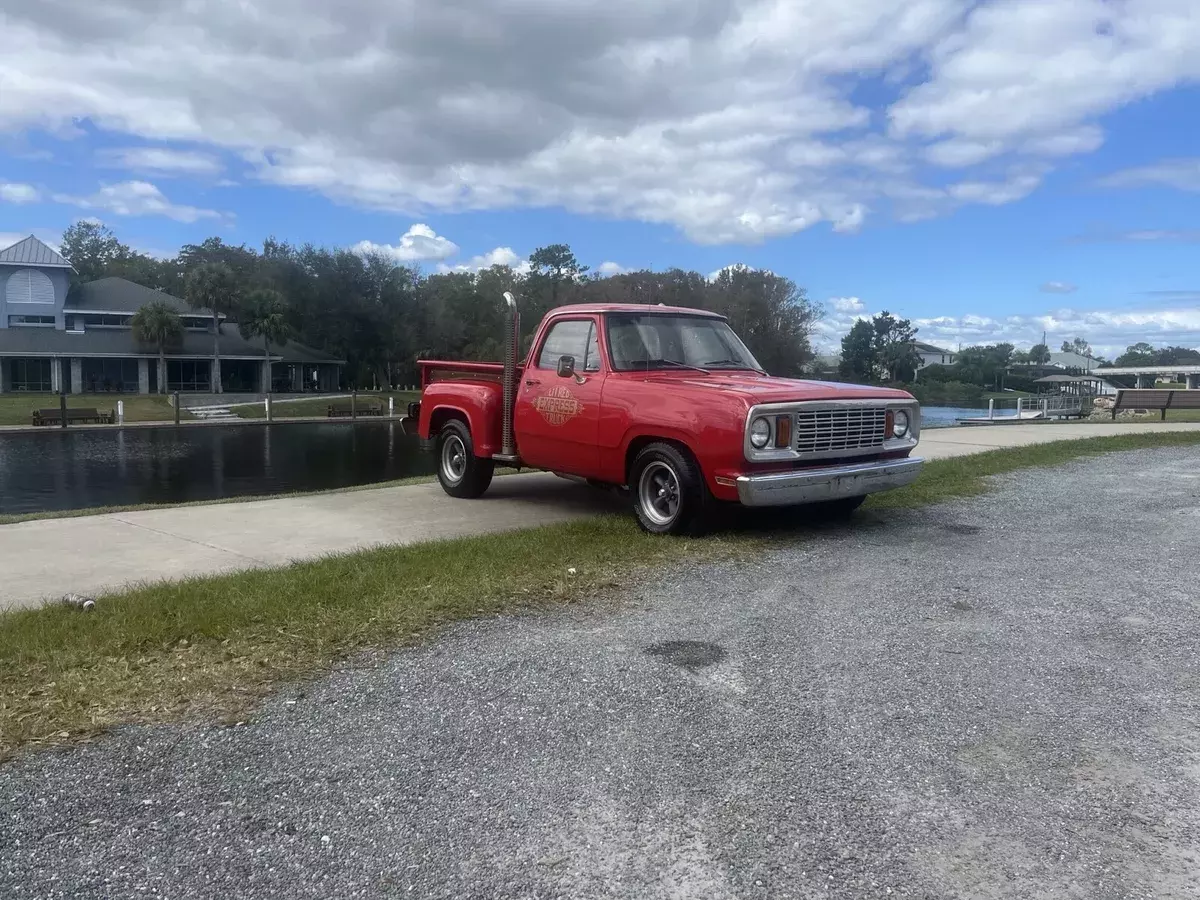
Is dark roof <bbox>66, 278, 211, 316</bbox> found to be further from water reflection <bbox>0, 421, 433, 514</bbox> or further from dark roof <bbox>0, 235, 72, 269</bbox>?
water reflection <bbox>0, 421, 433, 514</bbox>

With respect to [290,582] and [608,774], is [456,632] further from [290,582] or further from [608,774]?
[608,774]

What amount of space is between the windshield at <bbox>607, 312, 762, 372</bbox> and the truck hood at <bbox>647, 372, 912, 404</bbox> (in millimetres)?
245

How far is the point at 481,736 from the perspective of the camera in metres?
3.68

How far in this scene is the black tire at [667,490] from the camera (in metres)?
7.20

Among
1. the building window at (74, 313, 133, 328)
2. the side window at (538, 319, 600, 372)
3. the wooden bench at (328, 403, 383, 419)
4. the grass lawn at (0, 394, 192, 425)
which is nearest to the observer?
the side window at (538, 319, 600, 372)

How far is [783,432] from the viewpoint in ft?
23.1

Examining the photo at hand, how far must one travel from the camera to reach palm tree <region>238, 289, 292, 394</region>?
2265 inches

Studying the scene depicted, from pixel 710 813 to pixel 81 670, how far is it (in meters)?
2.95

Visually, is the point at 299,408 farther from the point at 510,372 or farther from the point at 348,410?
the point at 510,372

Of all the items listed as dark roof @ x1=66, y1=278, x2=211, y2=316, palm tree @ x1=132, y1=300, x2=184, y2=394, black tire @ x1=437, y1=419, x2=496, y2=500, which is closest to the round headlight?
black tire @ x1=437, y1=419, x2=496, y2=500

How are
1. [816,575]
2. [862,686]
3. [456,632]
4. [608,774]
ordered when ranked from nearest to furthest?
[608,774] → [862,686] → [456,632] → [816,575]

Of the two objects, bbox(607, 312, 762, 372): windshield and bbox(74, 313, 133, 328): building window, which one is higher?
bbox(74, 313, 133, 328): building window

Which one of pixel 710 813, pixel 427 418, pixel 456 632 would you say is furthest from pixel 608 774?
pixel 427 418

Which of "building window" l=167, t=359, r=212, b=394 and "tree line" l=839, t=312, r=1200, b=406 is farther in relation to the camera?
"building window" l=167, t=359, r=212, b=394
